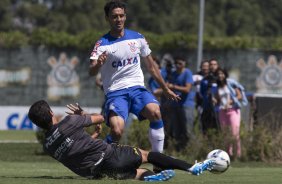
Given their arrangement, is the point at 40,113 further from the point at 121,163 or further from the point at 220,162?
the point at 220,162

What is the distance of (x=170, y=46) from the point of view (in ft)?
115

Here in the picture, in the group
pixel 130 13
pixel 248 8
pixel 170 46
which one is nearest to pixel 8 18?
pixel 130 13

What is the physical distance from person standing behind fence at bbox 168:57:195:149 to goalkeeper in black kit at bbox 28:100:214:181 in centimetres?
780

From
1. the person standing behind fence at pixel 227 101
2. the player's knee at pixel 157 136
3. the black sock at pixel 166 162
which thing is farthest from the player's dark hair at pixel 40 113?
the person standing behind fence at pixel 227 101

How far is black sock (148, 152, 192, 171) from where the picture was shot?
12.7 m

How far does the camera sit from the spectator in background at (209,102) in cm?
2095

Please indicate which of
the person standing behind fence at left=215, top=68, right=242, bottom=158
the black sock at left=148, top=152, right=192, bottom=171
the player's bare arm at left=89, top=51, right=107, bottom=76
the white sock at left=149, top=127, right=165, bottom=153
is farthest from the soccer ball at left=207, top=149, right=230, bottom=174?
the person standing behind fence at left=215, top=68, right=242, bottom=158

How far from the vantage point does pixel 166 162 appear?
12.8 meters

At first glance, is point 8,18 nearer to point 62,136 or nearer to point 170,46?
point 170,46

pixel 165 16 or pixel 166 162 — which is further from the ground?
pixel 165 16

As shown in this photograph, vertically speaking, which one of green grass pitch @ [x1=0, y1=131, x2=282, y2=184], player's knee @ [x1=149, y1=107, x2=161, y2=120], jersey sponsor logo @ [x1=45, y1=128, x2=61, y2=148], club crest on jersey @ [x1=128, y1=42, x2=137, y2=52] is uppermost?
club crest on jersey @ [x1=128, y1=42, x2=137, y2=52]

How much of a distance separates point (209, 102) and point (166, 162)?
8.44m

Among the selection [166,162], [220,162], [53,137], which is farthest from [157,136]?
[53,137]

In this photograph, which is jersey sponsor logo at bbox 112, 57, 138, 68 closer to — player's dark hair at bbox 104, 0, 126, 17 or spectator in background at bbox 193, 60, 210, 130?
player's dark hair at bbox 104, 0, 126, 17
